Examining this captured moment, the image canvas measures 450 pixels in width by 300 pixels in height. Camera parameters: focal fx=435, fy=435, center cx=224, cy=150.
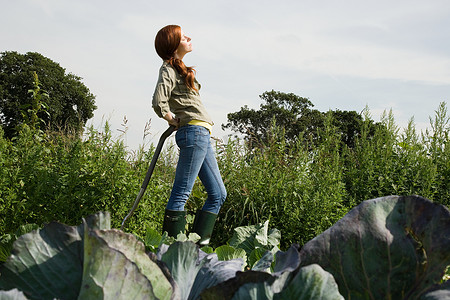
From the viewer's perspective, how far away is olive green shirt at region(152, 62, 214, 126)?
3.44 metres

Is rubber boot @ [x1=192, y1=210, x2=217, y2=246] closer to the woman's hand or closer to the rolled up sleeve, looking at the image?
the woman's hand

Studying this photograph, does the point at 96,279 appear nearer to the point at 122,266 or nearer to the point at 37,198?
the point at 122,266

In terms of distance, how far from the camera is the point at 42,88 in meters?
29.8

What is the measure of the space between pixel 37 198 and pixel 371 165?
369cm

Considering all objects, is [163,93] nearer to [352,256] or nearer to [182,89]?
[182,89]

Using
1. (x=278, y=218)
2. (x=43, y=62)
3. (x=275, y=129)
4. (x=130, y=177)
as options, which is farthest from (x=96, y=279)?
(x=43, y=62)

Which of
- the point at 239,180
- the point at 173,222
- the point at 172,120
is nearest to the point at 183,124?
the point at 172,120

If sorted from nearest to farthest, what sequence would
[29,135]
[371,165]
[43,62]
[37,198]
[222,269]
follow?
[222,269] → [37,198] → [29,135] → [371,165] → [43,62]

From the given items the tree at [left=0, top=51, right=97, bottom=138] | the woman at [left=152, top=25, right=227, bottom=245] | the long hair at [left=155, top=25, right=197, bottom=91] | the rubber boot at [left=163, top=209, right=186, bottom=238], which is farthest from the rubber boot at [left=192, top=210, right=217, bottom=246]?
the tree at [left=0, top=51, right=97, bottom=138]

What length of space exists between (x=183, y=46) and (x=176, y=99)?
1.58ft

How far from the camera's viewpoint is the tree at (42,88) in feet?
93.9

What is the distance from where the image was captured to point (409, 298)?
58 centimetres

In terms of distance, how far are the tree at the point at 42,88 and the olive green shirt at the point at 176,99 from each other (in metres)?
25.8

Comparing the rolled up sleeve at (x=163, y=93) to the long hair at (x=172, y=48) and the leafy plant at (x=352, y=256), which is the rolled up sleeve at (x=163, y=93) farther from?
the leafy plant at (x=352, y=256)
